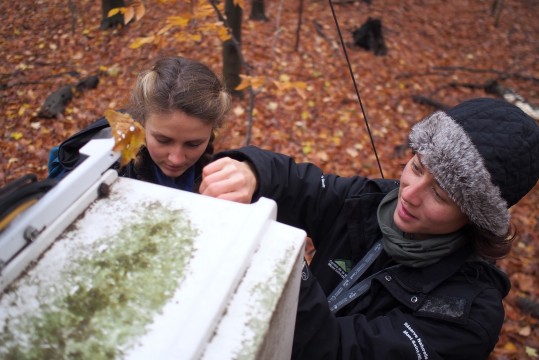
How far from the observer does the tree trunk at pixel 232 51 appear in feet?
15.7

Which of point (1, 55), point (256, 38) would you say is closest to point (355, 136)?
point (256, 38)

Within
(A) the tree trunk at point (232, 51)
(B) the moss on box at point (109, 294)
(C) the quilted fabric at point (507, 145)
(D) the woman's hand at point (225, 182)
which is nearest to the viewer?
(B) the moss on box at point (109, 294)

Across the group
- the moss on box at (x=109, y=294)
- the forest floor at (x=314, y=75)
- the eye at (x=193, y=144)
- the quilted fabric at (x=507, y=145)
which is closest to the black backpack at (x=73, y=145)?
the eye at (x=193, y=144)

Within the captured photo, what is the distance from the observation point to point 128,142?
1168 millimetres

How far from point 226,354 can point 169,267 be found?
0.21 m

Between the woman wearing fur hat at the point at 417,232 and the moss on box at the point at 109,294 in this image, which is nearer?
the moss on box at the point at 109,294

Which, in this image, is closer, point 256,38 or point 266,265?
point 266,265

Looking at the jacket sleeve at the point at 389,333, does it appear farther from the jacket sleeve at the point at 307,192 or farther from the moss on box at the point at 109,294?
the jacket sleeve at the point at 307,192

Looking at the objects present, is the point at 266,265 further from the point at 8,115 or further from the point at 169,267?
the point at 8,115

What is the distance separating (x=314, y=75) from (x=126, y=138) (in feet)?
18.3

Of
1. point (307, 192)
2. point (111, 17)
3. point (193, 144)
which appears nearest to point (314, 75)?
point (111, 17)

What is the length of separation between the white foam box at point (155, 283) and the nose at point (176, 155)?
1.10 metres

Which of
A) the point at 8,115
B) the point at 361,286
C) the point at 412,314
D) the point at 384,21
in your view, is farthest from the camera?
the point at 384,21

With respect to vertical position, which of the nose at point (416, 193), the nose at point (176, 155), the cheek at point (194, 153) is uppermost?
the nose at point (416, 193)
